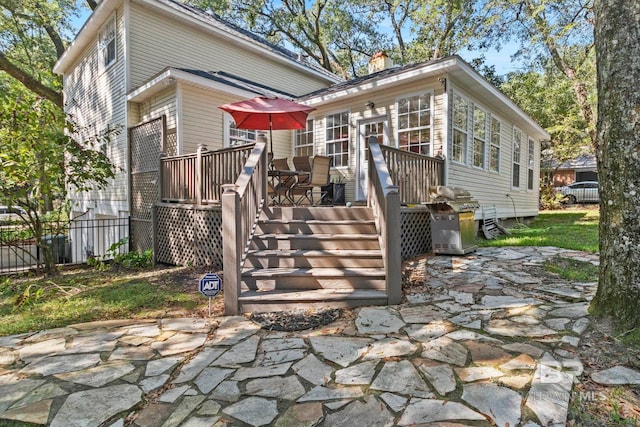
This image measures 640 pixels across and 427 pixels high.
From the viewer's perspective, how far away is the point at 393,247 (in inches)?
151

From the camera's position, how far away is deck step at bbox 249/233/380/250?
4.75m

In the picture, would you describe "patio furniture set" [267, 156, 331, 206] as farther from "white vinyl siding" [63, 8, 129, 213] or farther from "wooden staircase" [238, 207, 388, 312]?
"white vinyl siding" [63, 8, 129, 213]

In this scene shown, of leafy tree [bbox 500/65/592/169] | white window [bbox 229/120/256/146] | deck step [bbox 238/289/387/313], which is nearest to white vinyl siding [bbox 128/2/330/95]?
white window [bbox 229/120/256/146]

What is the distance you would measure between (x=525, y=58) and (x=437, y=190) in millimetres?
14388

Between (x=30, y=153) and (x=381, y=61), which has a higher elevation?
(x=381, y=61)

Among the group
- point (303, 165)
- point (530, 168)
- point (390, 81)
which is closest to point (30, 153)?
point (303, 165)

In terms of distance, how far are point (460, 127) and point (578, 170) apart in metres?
24.3

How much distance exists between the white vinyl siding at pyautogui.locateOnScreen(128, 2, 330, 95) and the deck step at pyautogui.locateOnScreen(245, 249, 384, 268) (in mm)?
7133

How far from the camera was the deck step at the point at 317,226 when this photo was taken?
5023 millimetres

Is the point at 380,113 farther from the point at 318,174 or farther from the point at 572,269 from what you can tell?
the point at 572,269

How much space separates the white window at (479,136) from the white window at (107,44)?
9.52 metres

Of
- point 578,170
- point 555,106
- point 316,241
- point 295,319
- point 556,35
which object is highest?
point 556,35

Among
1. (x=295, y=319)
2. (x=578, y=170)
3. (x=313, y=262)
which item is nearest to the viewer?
(x=295, y=319)

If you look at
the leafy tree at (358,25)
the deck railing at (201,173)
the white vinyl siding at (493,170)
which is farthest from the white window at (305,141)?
the leafy tree at (358,25)
